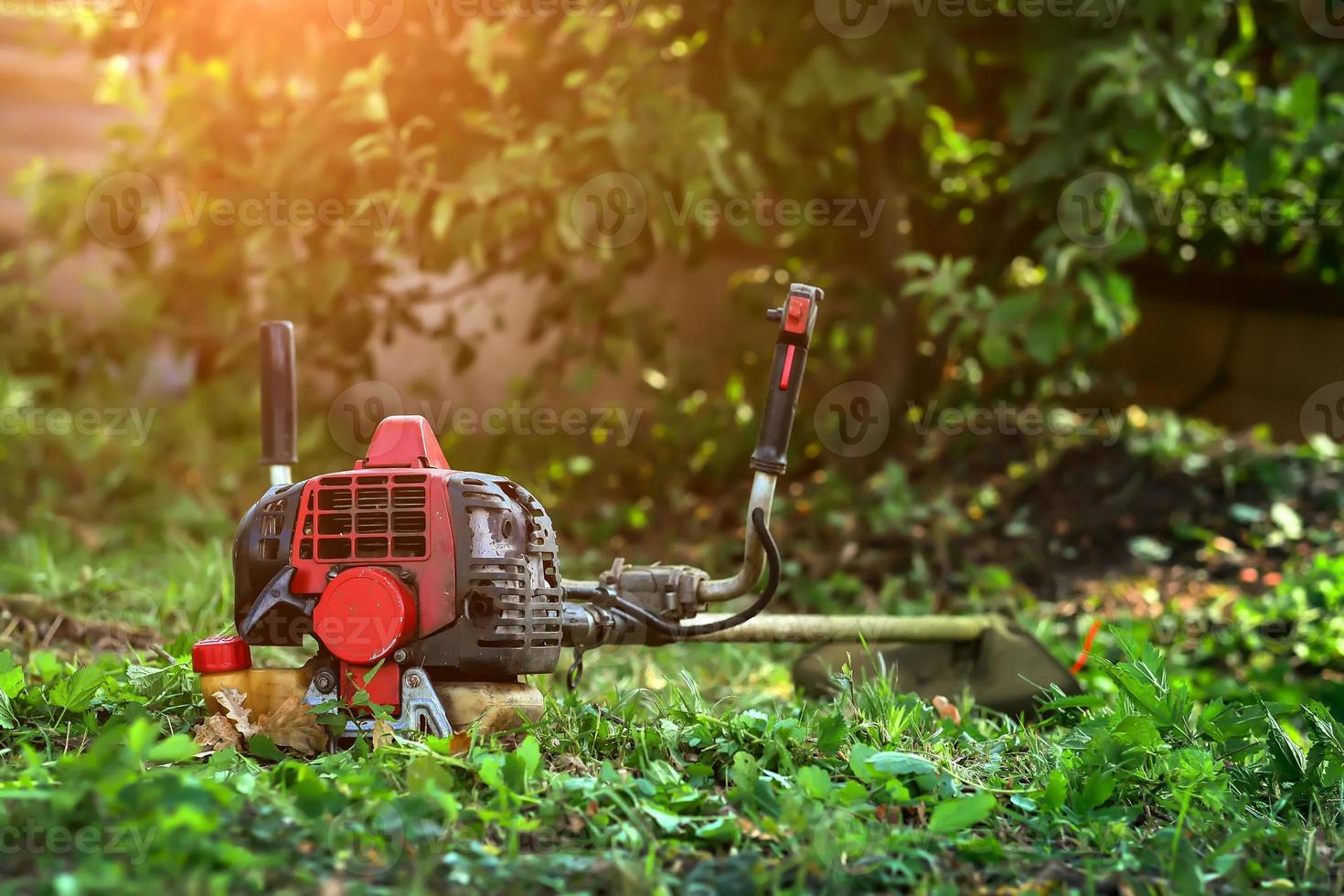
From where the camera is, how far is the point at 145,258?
476 cm

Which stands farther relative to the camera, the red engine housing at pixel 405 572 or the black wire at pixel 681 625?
the black wire at pixel 681 625

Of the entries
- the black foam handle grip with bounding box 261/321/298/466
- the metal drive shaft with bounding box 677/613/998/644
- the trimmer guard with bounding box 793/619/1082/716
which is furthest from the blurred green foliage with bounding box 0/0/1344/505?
the black foam handle grip with bounding box 261/321/298/466

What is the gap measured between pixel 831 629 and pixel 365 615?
3.36 feet

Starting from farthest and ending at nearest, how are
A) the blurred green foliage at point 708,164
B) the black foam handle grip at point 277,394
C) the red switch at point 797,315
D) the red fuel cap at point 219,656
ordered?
1. the blurred green foliage at point 708,164
2. the black foam handle grip at point 277,394
3. the red switch at point 797,315
4. the red fuel cap at point 219,656

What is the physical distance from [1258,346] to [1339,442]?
0.54 metres

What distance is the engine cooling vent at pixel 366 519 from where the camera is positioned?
182cm

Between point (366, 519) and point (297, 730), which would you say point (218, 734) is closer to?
point (297, 730)

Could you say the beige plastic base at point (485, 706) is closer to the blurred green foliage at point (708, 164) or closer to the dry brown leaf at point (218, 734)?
the dry brown leaf at point (218, 734)

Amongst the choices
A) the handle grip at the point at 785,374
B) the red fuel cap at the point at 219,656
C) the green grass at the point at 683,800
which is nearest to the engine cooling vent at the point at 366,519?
the red fuel cap at the point at 219,656

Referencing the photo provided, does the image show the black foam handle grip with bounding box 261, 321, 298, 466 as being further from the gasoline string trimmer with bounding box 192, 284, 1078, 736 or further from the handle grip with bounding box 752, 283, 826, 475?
the handle grip with bounding box 752, 283, 826, 475

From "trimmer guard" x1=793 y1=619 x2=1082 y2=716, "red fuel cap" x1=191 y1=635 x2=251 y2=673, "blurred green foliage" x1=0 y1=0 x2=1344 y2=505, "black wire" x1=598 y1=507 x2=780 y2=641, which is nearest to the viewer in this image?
"red fuel cap" x1=191 y1=635 x2=251 y2=673

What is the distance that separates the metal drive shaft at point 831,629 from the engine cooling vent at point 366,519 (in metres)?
0.61

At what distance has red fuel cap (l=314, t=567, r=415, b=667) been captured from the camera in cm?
177

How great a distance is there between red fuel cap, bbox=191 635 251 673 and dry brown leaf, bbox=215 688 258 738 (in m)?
0.04
